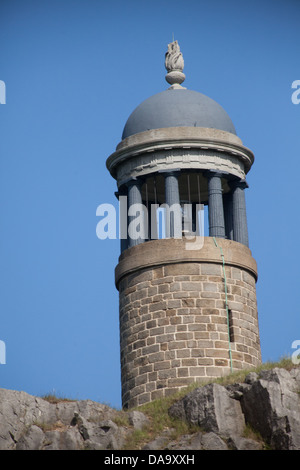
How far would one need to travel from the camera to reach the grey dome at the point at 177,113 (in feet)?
193

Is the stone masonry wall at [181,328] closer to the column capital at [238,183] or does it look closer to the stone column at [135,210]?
the stone column at [135,210]

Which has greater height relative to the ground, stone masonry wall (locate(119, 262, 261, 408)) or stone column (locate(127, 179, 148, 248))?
stone column (locate(127, 179, 148, 248))

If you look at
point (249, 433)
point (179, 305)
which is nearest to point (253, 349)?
point (179, 305)

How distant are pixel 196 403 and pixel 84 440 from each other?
415cm

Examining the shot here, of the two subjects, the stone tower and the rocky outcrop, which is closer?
the rocky outcrop

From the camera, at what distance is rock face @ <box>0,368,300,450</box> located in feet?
158

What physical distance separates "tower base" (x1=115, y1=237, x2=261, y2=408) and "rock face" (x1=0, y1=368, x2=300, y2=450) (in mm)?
3659

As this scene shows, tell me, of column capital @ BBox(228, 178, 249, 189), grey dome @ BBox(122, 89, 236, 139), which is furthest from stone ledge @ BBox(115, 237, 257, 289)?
grey dome @ BBox(122, 89, 236, 139)

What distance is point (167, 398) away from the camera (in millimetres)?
52594

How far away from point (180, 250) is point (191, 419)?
27.5 feet

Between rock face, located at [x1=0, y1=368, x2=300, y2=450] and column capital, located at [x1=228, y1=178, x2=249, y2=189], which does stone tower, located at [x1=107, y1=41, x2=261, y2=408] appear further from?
rock face, located at [x1=0, y1=368, x2=300, y2=450]

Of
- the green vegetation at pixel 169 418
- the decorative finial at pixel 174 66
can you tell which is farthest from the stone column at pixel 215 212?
the green vegetation at pixel 169 418

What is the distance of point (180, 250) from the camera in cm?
5616
